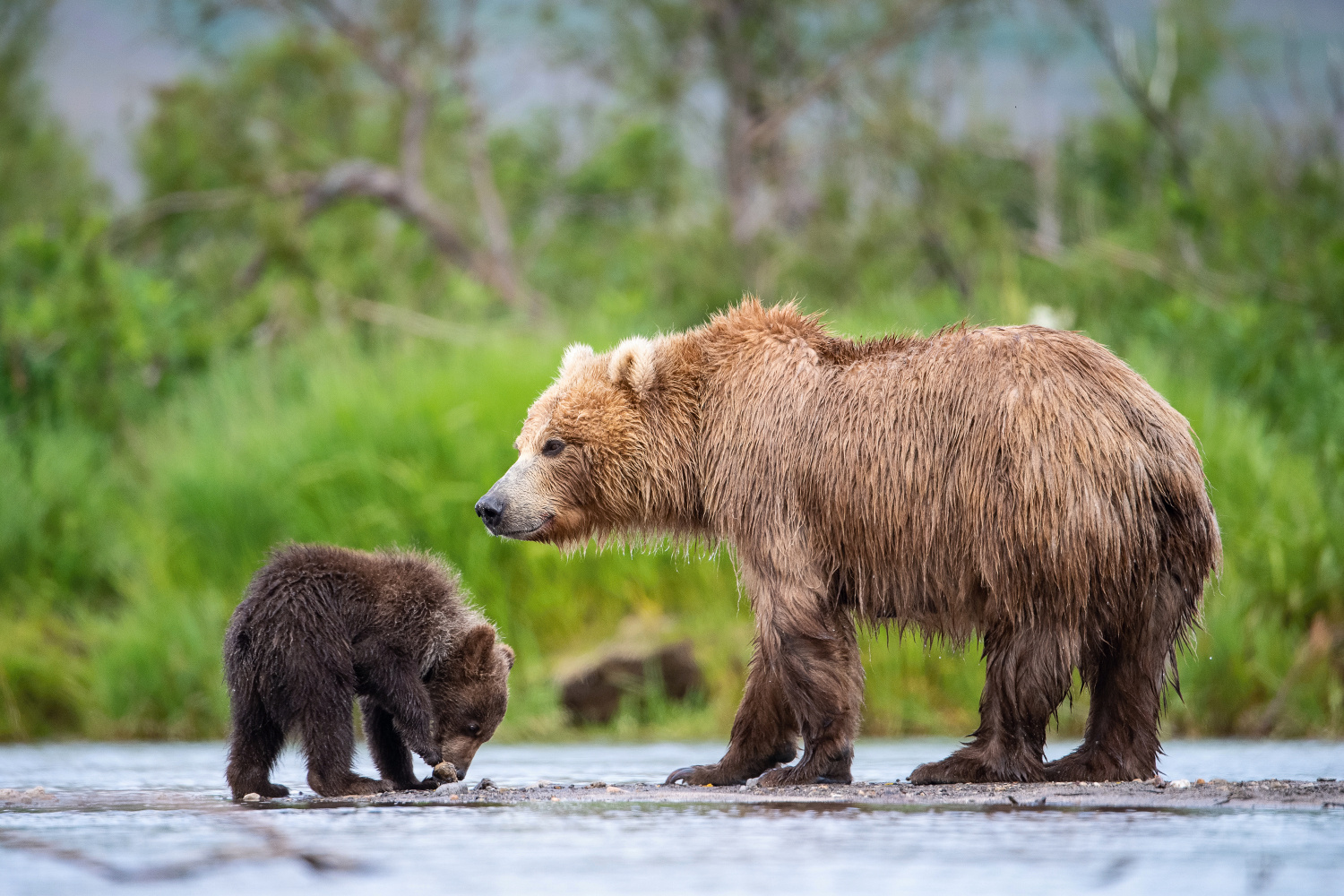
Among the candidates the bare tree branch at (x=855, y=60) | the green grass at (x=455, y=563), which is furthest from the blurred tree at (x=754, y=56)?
the green grass at (x=455, y=563)

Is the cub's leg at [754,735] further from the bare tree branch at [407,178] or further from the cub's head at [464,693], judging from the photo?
the bare tree branch at [407,178]

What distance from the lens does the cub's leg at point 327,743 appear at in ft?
19.2

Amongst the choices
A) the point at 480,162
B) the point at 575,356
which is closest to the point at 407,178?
the point at 480,162

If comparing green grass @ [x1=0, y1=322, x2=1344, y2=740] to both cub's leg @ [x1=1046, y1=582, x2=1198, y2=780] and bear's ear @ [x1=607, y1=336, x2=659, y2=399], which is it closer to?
bear's ear @ [x1=607, y1=336, x2=659, y2=399]

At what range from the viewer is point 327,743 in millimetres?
5867

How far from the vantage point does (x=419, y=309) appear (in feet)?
58.1

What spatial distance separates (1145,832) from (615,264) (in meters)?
16.3

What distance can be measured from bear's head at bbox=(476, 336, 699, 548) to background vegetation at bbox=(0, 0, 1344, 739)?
11.1ft

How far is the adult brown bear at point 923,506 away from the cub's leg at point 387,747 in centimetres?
85

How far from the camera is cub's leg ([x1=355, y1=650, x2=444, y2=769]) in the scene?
6.14 meters

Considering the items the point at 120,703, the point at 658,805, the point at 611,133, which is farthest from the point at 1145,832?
A: the point at 611,133

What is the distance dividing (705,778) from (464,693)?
1009mm

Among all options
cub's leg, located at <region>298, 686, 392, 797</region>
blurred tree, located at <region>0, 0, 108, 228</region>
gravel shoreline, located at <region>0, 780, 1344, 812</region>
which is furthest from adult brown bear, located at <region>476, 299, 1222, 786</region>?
blurred tree, located at <region>0, 0, 108, 228</region>

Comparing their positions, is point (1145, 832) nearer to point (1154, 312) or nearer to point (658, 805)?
point (658, 805)
